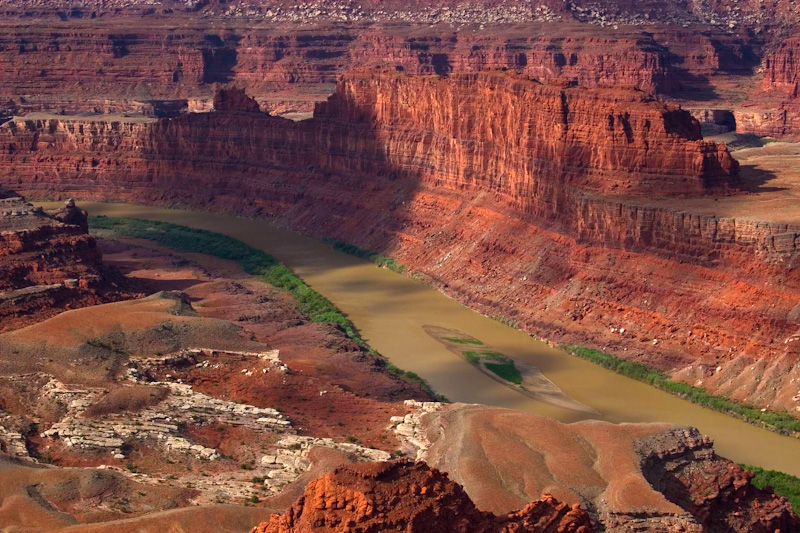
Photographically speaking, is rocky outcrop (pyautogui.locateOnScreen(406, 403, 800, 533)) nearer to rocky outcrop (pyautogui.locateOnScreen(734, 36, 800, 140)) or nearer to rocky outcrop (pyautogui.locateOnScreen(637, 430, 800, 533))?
rocky outcrop (pyautogui.locateOnScreen(637, 430, 800, 533))

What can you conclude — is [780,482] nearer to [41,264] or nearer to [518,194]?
[518,194]

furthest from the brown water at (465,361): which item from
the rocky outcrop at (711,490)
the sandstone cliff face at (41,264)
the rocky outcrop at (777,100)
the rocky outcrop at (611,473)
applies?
the rocky outcrop at (777,100)

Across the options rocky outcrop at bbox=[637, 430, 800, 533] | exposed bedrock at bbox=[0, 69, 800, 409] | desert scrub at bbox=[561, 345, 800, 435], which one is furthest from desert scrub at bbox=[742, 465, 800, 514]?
exposed bedrock at bbox=[0, 69, 800, 409]

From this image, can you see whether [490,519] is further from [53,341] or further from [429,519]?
[53,341]

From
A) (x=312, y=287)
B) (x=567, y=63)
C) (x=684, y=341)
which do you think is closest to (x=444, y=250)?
(x=312, y=287)

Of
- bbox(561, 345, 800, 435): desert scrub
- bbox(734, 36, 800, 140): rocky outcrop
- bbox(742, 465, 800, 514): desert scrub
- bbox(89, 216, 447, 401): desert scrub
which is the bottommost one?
bbox(89, 216, 447, 401): desert scrub

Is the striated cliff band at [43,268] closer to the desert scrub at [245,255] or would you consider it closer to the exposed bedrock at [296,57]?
the desert scrub at [245,255]

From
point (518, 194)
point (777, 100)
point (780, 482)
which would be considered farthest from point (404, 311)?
point (777, 100)
